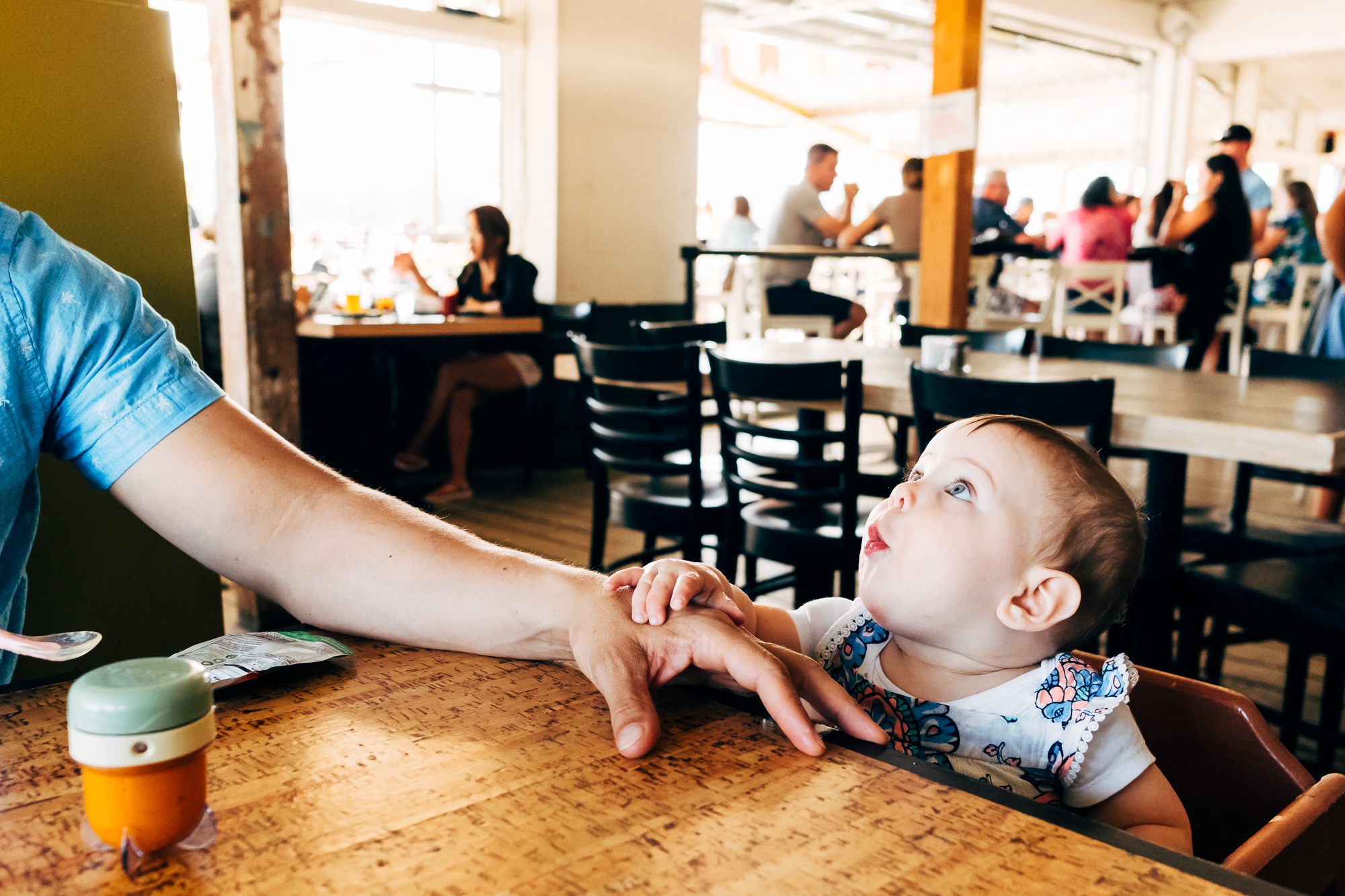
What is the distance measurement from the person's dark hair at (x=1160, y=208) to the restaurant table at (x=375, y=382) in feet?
17.3

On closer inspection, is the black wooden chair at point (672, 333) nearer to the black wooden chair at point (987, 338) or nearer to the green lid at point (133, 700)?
the black wooden chair at point (987, 338)

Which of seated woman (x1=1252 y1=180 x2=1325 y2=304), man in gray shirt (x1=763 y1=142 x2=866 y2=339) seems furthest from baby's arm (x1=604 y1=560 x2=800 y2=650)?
seated woman (x1=1252 y1=180 x2=1325 y2=304)

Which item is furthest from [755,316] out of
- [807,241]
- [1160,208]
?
[1160,208]

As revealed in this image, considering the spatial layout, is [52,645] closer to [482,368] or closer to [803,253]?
[482,368]

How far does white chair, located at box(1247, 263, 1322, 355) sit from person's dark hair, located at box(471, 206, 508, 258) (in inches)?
208

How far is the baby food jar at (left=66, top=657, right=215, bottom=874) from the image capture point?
0.49 m

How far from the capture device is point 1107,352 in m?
3.36

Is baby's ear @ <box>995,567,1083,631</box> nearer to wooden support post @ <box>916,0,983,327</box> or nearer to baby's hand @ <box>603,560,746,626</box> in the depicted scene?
baby's hand @ <box>603,560,746,626</box>

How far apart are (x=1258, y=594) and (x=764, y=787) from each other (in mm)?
1601

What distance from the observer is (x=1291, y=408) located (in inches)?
84.0

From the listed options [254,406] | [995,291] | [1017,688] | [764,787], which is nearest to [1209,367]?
[995,291]

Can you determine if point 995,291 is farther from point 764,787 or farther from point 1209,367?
point 764,787

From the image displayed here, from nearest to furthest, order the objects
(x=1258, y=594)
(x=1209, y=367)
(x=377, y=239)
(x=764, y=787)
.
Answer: (x=764, y=787) → (x=1258, y=594) → (x=377, y=239) → (x=1209, y=367)

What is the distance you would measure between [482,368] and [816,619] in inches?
170
